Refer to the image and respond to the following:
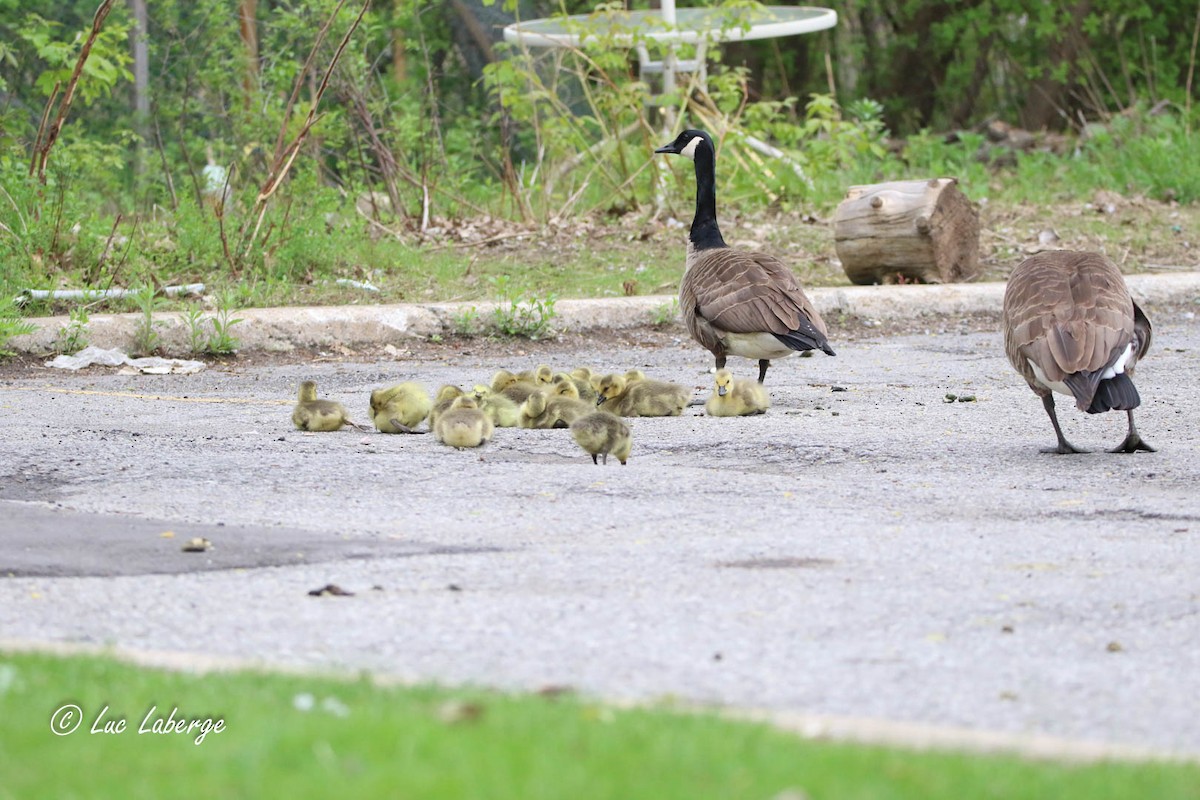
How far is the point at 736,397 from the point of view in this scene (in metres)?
8.58

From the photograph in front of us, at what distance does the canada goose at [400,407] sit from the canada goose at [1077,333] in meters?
3.11

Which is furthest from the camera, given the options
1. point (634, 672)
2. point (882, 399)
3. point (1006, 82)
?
point (1006, 82)

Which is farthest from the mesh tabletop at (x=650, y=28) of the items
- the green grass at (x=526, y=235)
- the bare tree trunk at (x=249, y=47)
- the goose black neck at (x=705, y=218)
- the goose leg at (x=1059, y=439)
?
the goose leg at (x=1059, y=439)

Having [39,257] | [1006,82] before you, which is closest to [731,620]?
[39,257]

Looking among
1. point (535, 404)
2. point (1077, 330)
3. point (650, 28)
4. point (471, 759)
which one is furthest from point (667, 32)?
point (471, 759)

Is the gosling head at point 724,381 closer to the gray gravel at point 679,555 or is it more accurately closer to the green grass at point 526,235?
the gray gravel at point 679,555

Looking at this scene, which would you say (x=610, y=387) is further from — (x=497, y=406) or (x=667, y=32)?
(x=667, y=32)

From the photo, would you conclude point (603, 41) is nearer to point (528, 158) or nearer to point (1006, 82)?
point (528, 158)

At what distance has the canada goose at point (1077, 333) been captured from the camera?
6727 mm

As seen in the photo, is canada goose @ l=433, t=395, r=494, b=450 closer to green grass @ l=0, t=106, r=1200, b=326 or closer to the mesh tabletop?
green grass @ l=0, t=106, r=1200, b=326

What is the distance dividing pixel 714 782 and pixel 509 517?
319 cm

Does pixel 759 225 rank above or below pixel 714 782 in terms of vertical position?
A: below

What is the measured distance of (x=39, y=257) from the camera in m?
12.3

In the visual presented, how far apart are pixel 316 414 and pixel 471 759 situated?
17.8 ft
